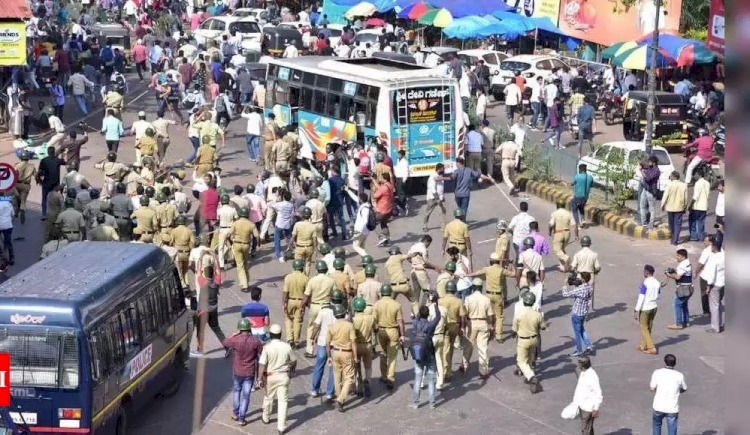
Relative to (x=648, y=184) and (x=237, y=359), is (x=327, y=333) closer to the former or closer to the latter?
(x=237, y=359)

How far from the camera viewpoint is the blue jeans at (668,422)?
12016mm

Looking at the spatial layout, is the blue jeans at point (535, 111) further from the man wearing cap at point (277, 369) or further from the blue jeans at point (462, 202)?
the man wearing cap at point (277, 369)

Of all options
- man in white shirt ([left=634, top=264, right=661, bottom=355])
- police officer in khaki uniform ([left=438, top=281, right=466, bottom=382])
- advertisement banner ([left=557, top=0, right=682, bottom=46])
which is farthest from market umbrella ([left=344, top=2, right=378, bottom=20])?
police officer in khaki uniform ([left=438, top=281, right=466, bottom=382])

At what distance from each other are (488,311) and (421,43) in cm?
3105

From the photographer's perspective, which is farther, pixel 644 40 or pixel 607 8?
pixel 607 8

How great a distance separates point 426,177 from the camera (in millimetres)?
25234

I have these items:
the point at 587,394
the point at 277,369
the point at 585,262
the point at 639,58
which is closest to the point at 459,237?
the point at 585,262

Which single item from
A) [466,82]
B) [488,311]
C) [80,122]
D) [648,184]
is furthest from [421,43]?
[488,311]


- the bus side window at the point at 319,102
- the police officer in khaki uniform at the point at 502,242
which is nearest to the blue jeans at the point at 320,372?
the police officer in khaki uniform at the point at 502,242

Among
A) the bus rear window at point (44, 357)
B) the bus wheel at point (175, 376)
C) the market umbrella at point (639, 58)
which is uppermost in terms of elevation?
the market umbrella at point (639, 58)

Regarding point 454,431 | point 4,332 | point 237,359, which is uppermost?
point 4,332

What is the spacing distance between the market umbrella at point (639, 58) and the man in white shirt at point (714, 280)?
54.7ft

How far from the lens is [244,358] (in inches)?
493

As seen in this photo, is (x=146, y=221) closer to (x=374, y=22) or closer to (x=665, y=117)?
(x=665, y=117)
